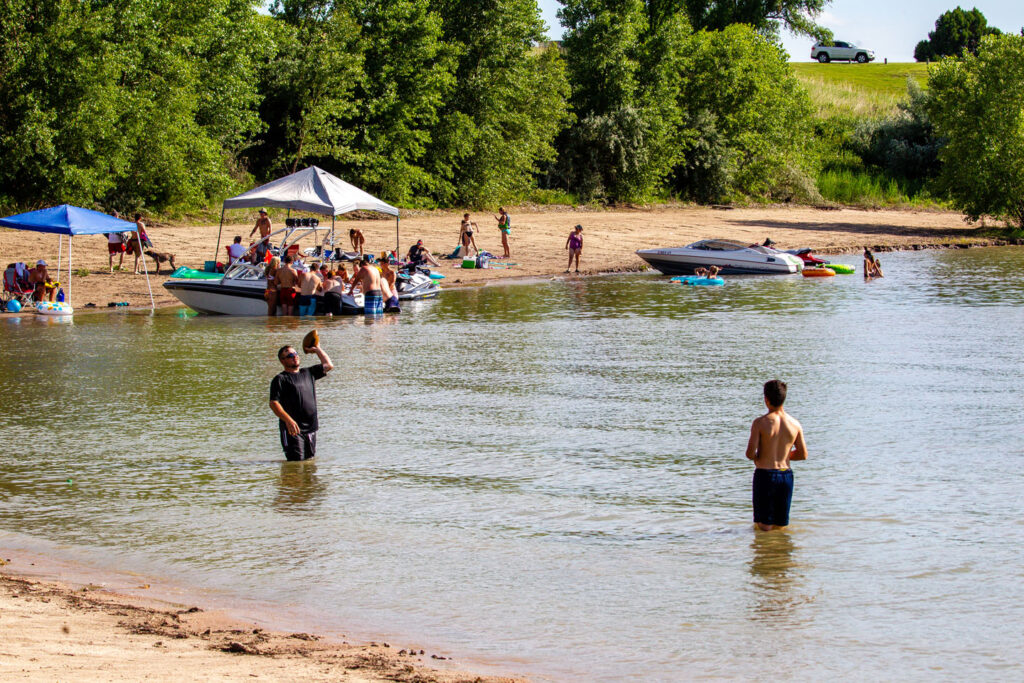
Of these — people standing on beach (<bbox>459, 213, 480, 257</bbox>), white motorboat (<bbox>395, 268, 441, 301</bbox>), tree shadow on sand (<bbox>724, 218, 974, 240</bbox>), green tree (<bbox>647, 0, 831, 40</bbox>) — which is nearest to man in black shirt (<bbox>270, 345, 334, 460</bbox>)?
white motorboat (<bbox>395, 268, 441, 301</bbox>)

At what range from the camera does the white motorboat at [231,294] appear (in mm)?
25016

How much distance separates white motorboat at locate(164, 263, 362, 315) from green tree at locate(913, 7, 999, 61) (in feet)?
366

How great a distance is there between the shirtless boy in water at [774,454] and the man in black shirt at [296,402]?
14.1ft

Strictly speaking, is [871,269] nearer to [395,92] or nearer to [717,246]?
[717,246]

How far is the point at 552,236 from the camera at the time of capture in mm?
41406

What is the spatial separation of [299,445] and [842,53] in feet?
331

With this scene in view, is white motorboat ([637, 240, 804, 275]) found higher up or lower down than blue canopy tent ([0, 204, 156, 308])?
lower down

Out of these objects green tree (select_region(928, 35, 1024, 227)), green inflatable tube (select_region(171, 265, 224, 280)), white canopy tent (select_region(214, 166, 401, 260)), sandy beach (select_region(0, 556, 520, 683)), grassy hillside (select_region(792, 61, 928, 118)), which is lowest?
sandy beach (select_region(0, 556, 520, 683))

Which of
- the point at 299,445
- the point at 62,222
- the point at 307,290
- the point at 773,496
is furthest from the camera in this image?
the point at 307,290

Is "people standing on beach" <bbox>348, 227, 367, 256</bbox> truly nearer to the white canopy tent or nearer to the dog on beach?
the white canopy tent

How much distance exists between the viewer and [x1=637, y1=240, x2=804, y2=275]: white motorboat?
34469 mm

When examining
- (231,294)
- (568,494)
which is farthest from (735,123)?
(568,494)

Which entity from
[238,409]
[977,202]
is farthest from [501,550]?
[977,202]

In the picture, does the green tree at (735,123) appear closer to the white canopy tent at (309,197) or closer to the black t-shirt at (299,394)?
the white canopy tent at (309,197)
